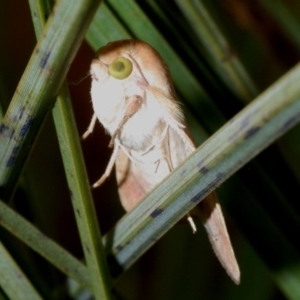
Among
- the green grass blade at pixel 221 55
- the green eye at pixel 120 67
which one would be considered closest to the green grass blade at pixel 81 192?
the green eye at pixel 120 67

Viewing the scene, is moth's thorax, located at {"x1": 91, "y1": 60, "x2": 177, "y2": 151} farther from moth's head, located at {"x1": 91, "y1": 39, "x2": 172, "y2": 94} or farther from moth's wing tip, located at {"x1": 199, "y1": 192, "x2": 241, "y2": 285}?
moth's wing tip, located at {"x1": 199, "y1": 192, "x2": 241, "y2": 285}

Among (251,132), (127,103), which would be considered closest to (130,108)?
(127,103)

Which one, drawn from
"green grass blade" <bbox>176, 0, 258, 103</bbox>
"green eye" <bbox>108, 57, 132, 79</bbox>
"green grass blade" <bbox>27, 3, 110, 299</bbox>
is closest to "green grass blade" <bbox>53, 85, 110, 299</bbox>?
"green grass blade" <bbox>27, 3, 110, 299</bbox>

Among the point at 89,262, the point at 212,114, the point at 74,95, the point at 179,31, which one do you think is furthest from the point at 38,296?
the point at 74,95

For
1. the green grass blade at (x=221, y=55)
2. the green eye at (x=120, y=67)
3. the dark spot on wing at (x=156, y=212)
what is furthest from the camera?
the green grass blade at (x=221, y=55)

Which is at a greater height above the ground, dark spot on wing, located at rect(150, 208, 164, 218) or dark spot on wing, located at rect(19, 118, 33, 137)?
dark spot on wing, located at rect(19, 118, 33, 137)

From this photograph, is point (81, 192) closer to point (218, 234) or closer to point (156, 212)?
point (156, 212)

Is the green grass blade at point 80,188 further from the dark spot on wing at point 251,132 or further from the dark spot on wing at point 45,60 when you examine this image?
the dark spot on wing at point 251,132

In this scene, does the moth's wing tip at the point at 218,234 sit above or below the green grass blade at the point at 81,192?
below

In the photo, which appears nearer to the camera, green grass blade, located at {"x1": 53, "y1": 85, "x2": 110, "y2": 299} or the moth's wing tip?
green grass blade, located at {"x1": 53, "y1": 85, "x2": 110, "y2": 299}
